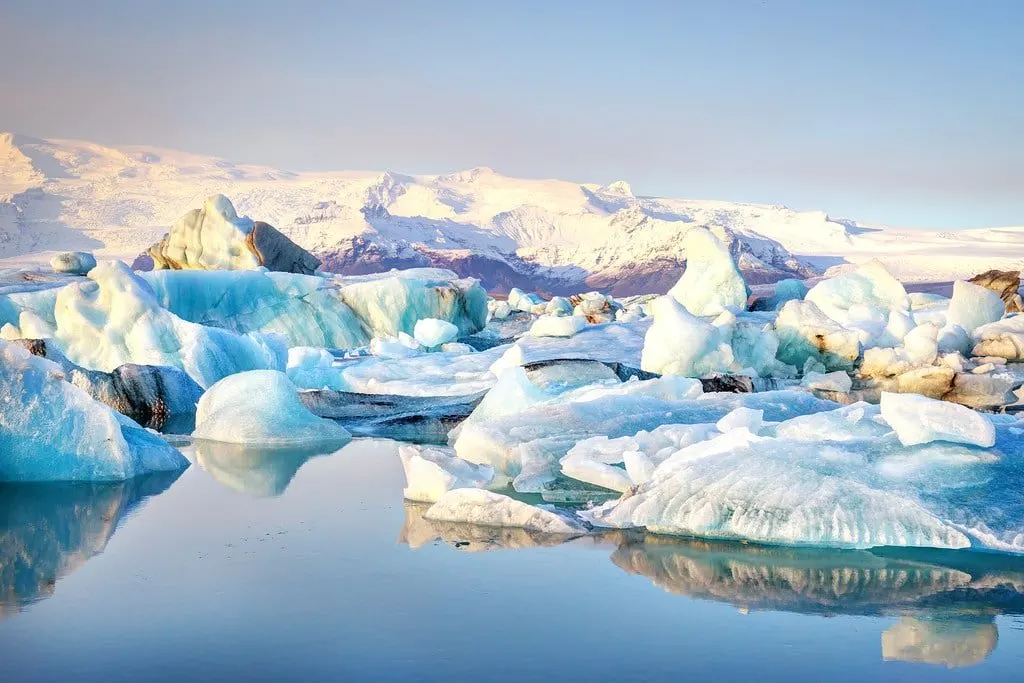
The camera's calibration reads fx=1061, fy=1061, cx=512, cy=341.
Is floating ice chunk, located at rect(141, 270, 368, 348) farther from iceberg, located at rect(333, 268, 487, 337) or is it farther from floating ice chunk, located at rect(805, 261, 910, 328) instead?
floating ice chunk, located at rect(805, 261, 910, 328)

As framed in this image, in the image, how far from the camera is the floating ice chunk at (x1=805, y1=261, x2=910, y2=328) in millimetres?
19114

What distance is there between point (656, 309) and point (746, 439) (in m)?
8.73

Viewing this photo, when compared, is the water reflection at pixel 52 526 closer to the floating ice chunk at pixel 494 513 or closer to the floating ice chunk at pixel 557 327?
the floating ice chunk at pixel 494 513

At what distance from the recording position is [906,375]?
14375 mm

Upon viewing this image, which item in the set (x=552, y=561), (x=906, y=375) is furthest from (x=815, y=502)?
(x=906, y=375)

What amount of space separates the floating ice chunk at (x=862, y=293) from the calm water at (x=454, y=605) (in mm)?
14298

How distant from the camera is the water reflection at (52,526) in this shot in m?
4.77

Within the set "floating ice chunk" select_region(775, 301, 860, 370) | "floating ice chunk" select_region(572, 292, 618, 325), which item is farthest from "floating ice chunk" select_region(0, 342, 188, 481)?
"floating ice chunk" select_region(572, 292, 618, 325)

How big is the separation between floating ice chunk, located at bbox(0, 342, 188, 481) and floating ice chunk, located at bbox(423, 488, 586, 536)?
99.3 inches

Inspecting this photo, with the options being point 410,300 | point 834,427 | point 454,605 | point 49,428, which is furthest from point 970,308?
point 454,605

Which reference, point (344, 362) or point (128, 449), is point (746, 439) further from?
point (344, 362)

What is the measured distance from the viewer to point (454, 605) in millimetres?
4352

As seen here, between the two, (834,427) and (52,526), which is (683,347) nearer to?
(834,427)

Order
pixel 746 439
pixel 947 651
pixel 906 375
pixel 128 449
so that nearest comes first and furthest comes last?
pixel 947 651
pixel 746 439
pixel 128 449
pixel 906 375
